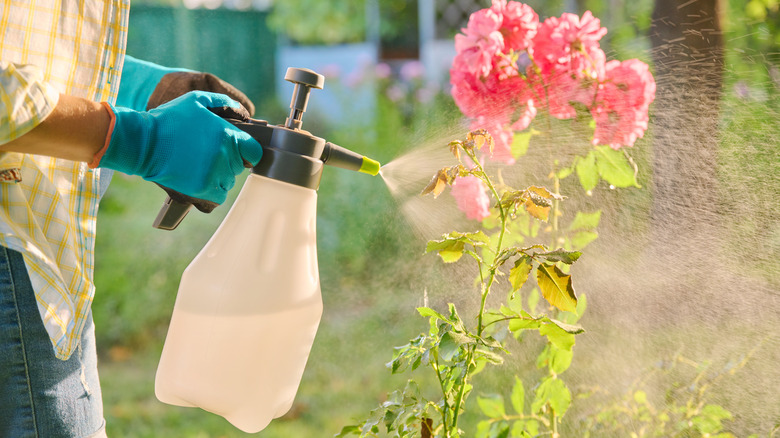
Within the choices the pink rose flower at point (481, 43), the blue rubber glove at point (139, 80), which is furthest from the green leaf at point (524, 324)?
the blue rubber glove at point (139, 80)

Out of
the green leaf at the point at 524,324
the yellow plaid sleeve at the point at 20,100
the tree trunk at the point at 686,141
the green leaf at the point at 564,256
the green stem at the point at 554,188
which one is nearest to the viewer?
the yellow plaid sleeve at the point at 20,100

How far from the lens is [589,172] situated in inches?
56.4

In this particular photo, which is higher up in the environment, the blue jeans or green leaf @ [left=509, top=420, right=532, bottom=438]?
the blue jeans

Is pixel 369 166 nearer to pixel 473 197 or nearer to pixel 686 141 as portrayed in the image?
pixel 473 197

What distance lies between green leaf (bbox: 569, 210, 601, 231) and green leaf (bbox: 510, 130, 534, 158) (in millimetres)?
180

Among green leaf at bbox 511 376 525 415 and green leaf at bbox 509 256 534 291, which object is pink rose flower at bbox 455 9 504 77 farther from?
green leaf at bbox 511 376 525 415

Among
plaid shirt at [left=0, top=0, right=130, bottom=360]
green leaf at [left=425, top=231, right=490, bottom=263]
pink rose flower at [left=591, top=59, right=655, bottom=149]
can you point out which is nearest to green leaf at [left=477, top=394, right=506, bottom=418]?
green leaf at [left=425, top=231, right=490, bottom=263]

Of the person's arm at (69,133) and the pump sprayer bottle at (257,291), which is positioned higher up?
the person's arm at (69,133)

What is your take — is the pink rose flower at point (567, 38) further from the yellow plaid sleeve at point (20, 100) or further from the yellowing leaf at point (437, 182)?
the yellow plaid sleeve at point (20, 100)

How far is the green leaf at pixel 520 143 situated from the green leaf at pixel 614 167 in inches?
5.8

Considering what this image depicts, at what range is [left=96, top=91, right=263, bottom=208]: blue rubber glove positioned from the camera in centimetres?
103

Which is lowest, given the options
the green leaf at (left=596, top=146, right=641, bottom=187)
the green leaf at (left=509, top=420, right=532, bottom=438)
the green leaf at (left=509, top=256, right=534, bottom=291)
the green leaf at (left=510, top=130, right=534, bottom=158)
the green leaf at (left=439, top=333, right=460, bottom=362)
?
the green leaf at (left=509, top=420, right=532, bottom=438)

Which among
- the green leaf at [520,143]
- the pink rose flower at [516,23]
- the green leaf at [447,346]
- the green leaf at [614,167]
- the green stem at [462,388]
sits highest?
the pink rose flower at [516,23]

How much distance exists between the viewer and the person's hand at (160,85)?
54.5 inches
